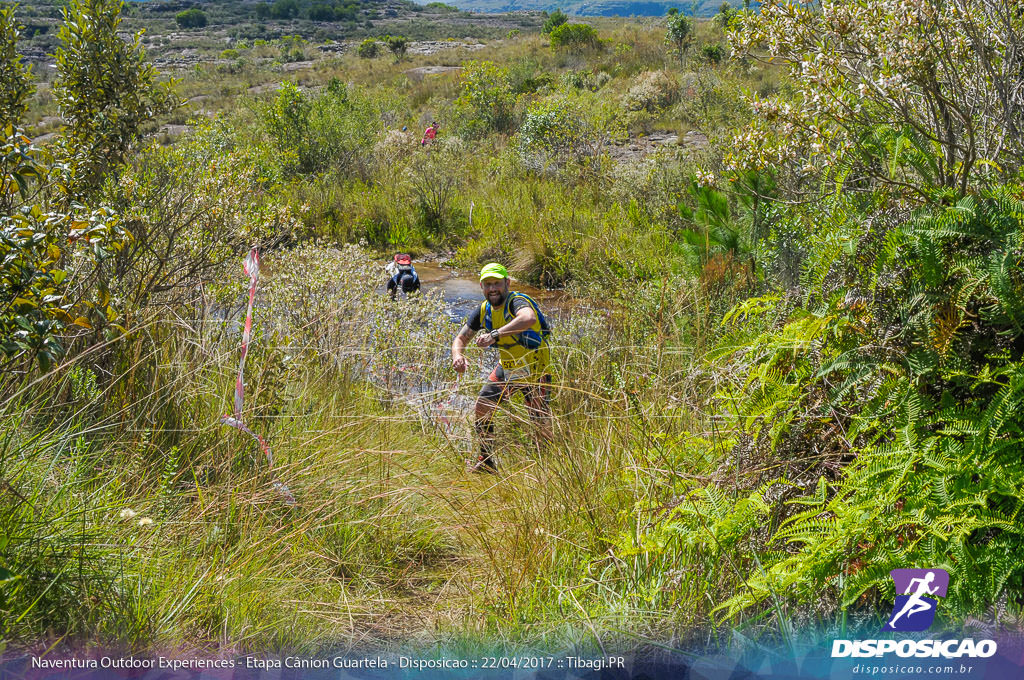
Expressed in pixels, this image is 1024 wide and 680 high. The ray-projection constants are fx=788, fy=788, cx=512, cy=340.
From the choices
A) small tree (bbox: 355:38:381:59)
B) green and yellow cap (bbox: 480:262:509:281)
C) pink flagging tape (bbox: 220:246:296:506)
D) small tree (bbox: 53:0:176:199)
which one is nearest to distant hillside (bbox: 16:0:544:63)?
small tree (bbox: 355:38:381:59)

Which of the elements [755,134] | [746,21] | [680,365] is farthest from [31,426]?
[746,21]

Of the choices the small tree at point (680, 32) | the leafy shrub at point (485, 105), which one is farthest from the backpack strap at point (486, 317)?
the small tree at point (680, 32)

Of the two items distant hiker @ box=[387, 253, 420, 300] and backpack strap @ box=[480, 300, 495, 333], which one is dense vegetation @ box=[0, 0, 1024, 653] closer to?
backpack strap @ box=[480, 300, 495, 333]

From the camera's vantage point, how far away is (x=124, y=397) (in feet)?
12.6

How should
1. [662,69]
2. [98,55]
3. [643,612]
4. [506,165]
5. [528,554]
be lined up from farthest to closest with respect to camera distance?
[662,69] → [506,165] → [98,55] → [528,554] → [643,612]

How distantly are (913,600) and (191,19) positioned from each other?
2829 inches

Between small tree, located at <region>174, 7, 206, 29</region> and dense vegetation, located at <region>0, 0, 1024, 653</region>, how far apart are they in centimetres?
6630

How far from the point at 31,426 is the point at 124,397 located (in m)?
0.48

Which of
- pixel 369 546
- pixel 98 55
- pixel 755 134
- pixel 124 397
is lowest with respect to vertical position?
pixel 369 546

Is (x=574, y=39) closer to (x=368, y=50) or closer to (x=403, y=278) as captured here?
(x=368, y=50)

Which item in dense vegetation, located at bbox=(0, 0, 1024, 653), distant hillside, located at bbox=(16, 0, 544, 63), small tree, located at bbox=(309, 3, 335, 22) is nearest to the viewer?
dense vegetation, located at bbox=(0, 0, 1024, 653)

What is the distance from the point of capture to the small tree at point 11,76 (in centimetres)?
414

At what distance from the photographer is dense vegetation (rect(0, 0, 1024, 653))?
7.69 ft

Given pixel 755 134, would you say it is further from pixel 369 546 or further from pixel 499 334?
pixel 369 546
